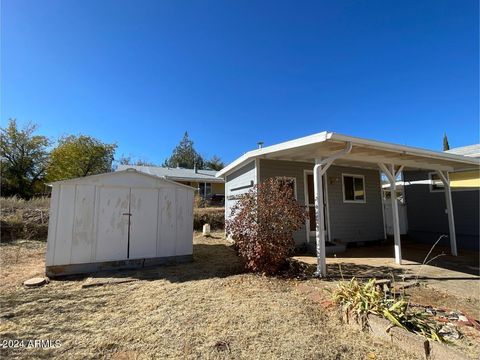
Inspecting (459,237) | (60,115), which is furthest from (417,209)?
(60,115)

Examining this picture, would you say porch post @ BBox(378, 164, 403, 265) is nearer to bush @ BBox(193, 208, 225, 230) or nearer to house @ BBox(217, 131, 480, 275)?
house @ BBox(217, 131, 480, 275)

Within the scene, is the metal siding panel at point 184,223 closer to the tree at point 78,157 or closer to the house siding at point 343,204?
the house siding at point 343,204

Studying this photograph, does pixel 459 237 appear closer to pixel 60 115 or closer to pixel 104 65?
pixel 104 65

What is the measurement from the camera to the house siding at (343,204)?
822 cm

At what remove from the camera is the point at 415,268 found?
6082mm

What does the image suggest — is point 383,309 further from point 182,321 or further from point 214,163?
point 214,163

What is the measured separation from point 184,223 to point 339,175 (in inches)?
235

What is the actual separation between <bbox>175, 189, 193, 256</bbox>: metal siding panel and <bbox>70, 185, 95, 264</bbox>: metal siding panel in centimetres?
203

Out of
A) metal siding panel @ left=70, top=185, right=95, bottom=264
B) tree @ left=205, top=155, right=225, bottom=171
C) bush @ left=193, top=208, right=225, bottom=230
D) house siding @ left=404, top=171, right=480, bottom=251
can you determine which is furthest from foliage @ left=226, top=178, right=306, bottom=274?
tree @ left=205, top=155, right=225, bottom=171

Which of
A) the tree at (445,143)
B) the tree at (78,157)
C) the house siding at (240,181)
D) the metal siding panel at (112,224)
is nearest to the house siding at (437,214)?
the house siding at (240,181)

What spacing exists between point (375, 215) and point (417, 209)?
231 cm

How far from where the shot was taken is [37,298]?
14.2 ft

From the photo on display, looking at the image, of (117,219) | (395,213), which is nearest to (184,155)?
(117,219)

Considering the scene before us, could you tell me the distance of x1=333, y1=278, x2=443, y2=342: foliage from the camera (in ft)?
9.64
